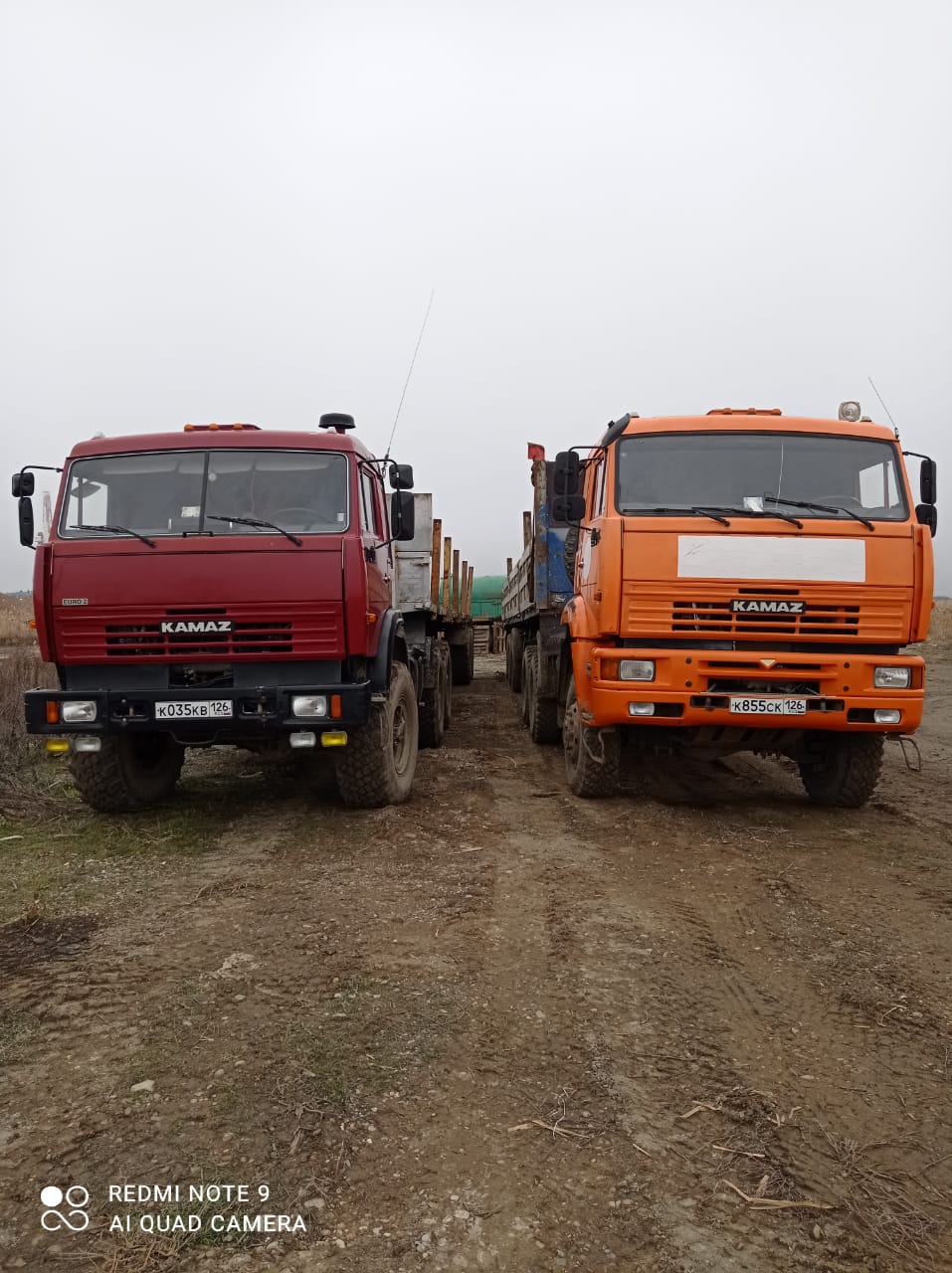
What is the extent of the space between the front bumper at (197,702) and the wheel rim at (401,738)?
1.11 meters

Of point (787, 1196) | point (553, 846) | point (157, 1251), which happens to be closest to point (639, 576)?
point (553, 846)

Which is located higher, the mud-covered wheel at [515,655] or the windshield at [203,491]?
the windshield at [203,491]

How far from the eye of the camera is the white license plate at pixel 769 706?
16.8 ft

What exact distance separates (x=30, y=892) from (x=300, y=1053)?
2356 mm

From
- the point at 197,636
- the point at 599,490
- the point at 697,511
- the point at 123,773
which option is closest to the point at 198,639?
the point at 197,636

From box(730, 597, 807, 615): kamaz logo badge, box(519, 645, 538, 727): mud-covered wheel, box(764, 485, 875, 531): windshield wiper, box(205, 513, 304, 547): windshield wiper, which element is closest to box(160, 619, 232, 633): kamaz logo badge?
box(205, 513, 304, 547): windshield wiper

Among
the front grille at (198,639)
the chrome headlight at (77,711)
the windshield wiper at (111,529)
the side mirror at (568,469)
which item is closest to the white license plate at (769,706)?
the side mirror at (568,469)

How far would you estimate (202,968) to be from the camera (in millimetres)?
3293

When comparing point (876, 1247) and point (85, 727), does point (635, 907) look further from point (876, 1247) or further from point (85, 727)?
point (85, 727)

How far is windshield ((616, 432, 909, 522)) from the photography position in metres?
5.41

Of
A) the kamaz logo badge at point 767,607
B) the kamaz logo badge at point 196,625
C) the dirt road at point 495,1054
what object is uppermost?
the kamaz logo badge at point 767,607

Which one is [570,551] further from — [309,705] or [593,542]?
[309,705]

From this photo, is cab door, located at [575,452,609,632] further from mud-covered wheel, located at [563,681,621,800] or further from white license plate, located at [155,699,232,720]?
white license plate, located at [155,699,232,720]

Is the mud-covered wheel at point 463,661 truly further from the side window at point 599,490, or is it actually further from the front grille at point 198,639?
the front grille at point 198,639
